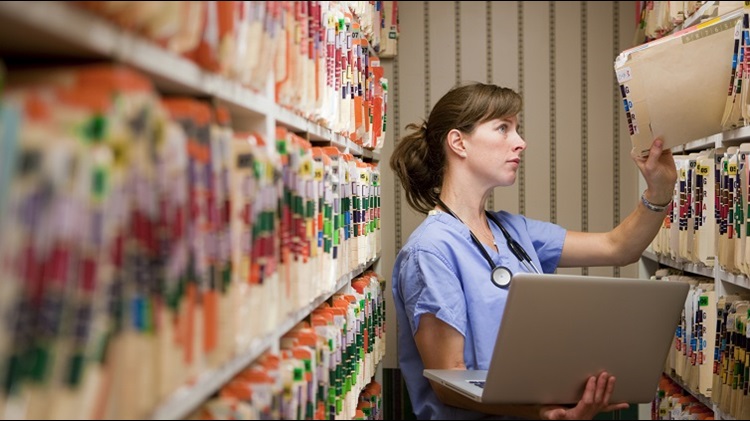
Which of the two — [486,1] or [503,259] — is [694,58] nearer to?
[503,259]

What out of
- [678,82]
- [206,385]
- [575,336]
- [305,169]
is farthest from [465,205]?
[206,385]

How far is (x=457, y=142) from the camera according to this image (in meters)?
2.83

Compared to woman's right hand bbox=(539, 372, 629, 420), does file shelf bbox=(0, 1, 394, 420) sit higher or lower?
higher

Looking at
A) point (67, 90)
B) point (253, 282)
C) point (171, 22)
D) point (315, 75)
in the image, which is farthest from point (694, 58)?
point (67, 90)

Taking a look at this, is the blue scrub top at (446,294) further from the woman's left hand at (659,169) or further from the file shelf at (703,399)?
the file shelf at (703,399)

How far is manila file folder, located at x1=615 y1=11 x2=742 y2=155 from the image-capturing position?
2451 mm

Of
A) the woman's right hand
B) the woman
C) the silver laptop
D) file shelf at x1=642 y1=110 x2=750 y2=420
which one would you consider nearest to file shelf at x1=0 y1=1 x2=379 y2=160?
the silver laptop

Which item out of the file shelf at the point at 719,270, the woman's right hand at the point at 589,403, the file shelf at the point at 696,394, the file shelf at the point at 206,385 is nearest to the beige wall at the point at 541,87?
the file shelf at the point at 719,270

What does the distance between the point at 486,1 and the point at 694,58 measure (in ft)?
7.89

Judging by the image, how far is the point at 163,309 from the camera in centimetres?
97

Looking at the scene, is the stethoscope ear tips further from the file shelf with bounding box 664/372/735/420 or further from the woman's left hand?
the file shelf with bounding box 664/372/735/420

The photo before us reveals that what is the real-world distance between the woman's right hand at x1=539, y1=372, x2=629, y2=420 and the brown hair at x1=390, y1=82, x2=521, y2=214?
91cm

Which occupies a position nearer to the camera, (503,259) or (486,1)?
(503,259)

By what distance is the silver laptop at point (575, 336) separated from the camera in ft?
6.38
